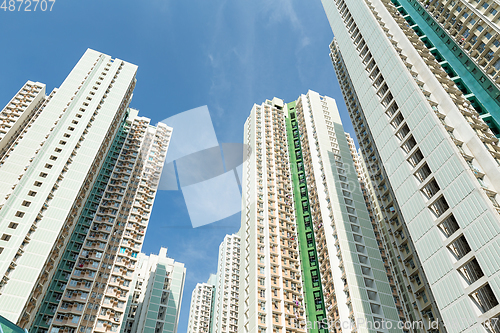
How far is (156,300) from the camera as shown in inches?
1988

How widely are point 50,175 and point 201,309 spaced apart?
52.3m

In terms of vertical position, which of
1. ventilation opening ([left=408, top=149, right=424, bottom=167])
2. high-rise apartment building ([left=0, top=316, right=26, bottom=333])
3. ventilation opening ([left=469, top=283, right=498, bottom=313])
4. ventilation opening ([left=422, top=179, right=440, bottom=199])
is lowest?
high-rise apartment building ([left=0, top=316, right=26, bottom=333])

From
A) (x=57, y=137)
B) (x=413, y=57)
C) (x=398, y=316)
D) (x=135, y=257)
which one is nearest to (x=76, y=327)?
(x=135, y=257)

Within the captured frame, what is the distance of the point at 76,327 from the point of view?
36156 millimetres

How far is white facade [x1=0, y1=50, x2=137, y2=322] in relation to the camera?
30172 millimetres

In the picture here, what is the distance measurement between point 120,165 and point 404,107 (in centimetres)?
4050

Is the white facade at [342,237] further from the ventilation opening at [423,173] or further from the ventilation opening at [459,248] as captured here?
the ventilation opening at [423,173]

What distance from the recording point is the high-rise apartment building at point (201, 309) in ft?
247

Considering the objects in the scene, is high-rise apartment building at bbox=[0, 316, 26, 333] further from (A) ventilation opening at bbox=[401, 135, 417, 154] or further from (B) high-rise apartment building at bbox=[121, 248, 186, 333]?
(B) high-rise apartment building at bbox=[121, 248, 186, 333]

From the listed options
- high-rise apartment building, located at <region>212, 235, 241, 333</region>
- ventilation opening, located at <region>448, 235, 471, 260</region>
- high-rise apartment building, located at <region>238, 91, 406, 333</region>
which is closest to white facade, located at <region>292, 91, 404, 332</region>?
high-rise apartment building, located at <region>238, 91, 406, 333</region>

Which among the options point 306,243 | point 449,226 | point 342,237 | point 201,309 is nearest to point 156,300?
point 306,243

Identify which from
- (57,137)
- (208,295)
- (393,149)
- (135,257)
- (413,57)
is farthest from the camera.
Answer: (208,295)

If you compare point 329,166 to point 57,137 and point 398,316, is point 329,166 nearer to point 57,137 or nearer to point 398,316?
point 398,316

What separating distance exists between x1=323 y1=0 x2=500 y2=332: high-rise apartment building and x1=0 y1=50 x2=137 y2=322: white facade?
30.9 meters
